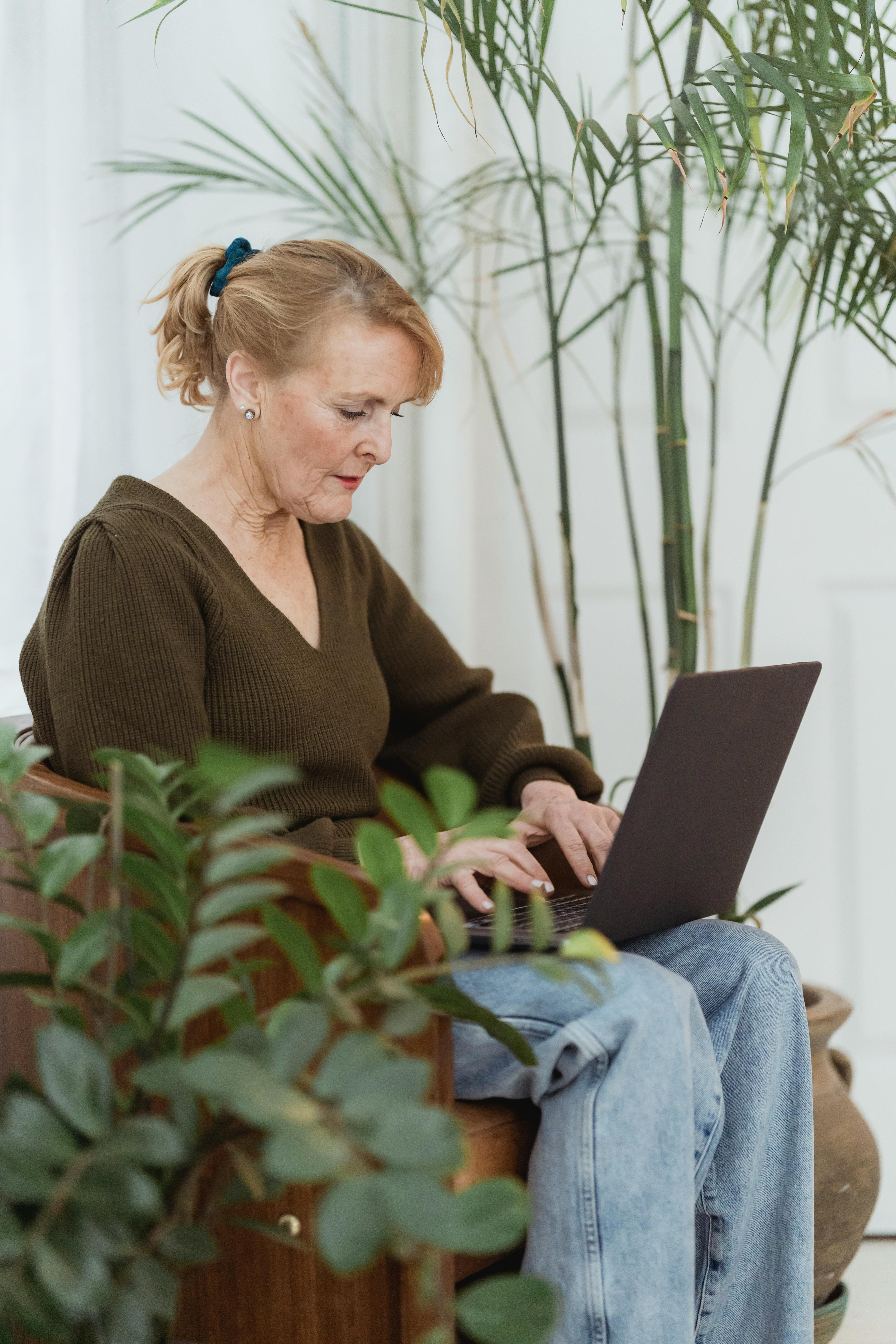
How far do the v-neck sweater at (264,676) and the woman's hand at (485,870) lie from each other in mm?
78

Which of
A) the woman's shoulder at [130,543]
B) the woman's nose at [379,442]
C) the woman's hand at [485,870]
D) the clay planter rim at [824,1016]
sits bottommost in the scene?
the clay planter rim at [824,1016]

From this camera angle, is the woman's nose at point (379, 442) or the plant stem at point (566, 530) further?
the plant stem at point (566, 530)

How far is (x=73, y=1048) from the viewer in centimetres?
62

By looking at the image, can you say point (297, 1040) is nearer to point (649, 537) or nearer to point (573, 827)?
point (573, 827)

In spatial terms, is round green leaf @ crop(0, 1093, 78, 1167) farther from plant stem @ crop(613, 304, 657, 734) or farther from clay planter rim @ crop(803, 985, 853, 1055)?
plant stem @ crop(613, 304, 657, 734)

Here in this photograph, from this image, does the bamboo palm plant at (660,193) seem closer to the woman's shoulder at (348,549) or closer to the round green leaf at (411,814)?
Answer: the woman's shoulder at (348,549)

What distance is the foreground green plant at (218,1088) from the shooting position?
1.79ft

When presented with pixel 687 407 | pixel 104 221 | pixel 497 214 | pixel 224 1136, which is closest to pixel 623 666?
pixel 687 407

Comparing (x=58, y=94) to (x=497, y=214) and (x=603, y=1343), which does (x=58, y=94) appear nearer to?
(x=497, y=214)

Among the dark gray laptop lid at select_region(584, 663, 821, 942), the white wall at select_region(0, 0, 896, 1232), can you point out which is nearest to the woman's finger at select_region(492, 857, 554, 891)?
the dark gray laptop lid at select_region(584, 663, 821, 942)

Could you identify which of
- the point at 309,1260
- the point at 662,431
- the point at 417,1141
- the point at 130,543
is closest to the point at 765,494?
the point at 662,431

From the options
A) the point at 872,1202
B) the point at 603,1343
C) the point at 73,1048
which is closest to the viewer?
the point at 73,1048

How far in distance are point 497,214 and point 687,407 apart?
1.43ft

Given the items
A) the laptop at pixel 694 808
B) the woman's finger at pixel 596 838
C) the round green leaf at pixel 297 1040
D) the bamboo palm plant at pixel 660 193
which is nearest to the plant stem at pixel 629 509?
the bamboo palm plant at pixel 660 193
